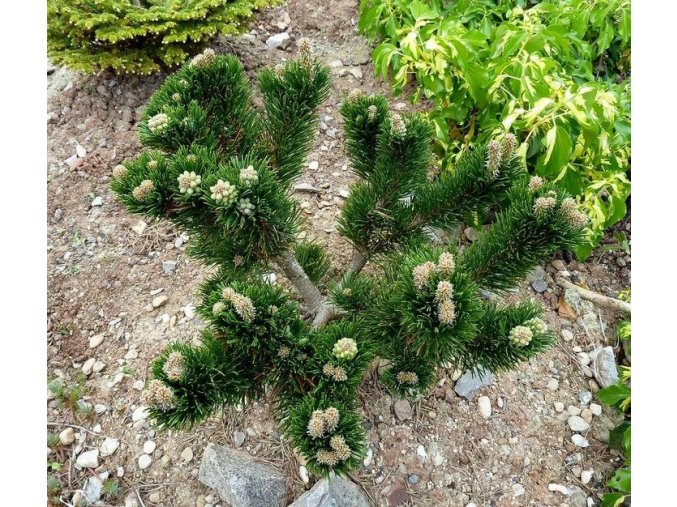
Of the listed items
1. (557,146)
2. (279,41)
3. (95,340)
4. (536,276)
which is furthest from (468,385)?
(279,41)

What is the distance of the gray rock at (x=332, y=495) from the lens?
1706mm

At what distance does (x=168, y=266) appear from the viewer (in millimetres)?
2475

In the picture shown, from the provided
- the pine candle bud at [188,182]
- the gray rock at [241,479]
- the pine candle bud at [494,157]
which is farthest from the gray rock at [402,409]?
the pine candle bud at [188,182]

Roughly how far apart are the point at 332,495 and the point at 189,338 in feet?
3.02

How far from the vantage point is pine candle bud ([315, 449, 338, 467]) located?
1.11 m

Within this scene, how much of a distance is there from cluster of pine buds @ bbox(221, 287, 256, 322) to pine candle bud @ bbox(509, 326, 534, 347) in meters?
0.63

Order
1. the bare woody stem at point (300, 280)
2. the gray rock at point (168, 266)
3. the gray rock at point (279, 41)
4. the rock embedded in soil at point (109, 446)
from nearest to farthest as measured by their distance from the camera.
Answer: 1. the bare woody stem at point (300, 280)
2. the rock embedded in soil at point (109, 446)
3. the gray rock at point (168, 266)
4. the gray rock at point (279, 41)

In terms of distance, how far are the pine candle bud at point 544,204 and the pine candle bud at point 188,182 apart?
2.71 ft

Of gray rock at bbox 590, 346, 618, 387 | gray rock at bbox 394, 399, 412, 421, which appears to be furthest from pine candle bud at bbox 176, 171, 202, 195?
gray rock at bbox 590, 346, 618, 387

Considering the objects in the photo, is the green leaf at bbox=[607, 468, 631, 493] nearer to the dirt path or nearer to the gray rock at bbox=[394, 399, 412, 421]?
the dirt path

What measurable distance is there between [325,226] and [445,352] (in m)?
1.35

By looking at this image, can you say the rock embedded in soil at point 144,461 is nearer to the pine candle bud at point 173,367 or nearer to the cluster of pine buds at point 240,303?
the pine candle bud at point 173,367

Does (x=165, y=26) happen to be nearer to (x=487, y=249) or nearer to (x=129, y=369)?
(x=129, y=369)

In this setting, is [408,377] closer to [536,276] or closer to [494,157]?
[494,157]
